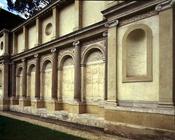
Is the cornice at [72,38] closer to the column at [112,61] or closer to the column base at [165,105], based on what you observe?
the column at [112,61]

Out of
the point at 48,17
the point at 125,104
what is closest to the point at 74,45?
the point at 48,17

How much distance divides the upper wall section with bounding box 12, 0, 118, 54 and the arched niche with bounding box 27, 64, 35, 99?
1648 millimetres

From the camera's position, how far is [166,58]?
8.20 meters

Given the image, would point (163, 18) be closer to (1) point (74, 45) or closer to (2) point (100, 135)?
(2) point (100, 135)

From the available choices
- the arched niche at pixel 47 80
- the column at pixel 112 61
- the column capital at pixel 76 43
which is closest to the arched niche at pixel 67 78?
the column capital at pixel 76 43

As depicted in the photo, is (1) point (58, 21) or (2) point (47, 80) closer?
(1) point (58, 21)

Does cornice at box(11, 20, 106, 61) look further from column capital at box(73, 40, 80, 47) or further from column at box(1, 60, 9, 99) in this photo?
column at box(1, 60, 9, 99)

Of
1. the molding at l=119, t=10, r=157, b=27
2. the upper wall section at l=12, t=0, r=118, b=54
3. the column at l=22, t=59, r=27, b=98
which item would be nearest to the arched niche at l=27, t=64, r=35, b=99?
the column at l=22, t=59, r=27, b=98

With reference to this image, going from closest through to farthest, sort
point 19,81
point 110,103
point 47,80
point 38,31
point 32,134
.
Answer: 1. point 110,103
2. point 32,134
3. point 47,80
4. point 38,31
5. point 19,81

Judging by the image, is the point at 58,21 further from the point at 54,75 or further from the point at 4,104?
the point at 4,104

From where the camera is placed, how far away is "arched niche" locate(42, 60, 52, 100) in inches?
640

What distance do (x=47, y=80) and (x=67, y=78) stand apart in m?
2.53

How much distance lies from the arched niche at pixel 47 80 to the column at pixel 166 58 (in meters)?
9.27

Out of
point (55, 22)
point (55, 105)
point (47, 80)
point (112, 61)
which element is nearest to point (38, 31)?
point (55, 22)
